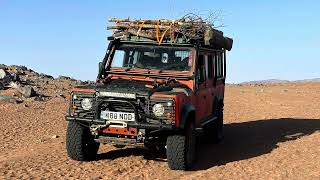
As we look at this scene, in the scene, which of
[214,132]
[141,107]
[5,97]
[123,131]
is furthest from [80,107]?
[5,97]

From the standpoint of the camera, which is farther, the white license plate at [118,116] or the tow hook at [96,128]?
the tow hook at [96,128]

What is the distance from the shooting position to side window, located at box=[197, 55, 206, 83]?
32.8ft

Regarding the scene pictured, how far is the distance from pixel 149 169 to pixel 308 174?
2.67 m

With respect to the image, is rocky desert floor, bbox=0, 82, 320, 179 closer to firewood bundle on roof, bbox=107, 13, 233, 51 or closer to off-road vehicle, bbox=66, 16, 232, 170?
off-road vehicle, bbox=66, 16, 232, 170

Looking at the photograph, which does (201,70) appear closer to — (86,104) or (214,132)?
(86,104)

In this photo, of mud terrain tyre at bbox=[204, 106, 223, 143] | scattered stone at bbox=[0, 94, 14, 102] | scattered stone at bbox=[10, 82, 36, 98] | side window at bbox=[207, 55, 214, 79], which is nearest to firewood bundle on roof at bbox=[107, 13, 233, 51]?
side window at bbox=[207, 55, 214, 79]

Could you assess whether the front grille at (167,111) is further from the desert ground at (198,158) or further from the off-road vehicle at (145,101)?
the desert ground at (198,158)

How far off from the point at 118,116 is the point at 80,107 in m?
0.76

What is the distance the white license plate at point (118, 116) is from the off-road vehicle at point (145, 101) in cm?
2

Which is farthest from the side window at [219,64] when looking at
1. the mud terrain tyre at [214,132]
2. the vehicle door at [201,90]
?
the vehicle door at [201,90]

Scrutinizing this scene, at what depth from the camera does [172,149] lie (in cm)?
850

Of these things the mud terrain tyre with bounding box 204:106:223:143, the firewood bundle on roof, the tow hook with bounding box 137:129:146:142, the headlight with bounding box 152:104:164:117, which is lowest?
the mud terrain tyre with bounding box 204:106:223:143

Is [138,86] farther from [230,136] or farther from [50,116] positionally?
[50,116]

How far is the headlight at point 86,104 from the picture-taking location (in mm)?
8719
